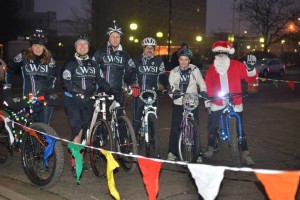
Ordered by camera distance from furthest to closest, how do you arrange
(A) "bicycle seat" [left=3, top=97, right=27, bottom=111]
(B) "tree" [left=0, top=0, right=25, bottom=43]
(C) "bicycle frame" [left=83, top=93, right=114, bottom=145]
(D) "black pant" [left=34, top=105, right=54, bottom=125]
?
(B) "tree" [left=0, top=0, right=25, bottom=43] → (D) "black pant" [left=34, top=105, right=54, bottom=125] → (A) "bicycle seat" [left=3, top=97, right=27, bottom=111] → (C) "bicycle frame" [left=83, top=93, right=114, bottom=145]

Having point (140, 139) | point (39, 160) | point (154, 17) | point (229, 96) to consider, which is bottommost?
point (39, 160)

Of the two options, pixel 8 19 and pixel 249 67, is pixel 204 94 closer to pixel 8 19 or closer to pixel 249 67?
pixel 249 67

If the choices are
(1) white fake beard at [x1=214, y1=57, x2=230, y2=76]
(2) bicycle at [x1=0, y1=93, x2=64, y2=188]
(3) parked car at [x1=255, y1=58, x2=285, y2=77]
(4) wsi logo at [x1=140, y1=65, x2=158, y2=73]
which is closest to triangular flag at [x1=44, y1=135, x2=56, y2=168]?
(2) bicycle at [x1=0, y1=93, x2=64, y2=188]

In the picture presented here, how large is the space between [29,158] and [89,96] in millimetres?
1155

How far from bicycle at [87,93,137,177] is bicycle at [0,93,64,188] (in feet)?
2.01

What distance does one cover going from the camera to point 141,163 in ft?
14.8

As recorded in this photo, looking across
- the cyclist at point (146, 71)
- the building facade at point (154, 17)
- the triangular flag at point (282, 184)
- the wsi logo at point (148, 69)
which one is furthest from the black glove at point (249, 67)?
the building facade at point (154, 17)

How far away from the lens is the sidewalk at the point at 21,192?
17.7ft

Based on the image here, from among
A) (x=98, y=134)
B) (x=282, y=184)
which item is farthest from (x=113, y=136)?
(x=282, y=184)

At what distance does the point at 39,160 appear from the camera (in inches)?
239

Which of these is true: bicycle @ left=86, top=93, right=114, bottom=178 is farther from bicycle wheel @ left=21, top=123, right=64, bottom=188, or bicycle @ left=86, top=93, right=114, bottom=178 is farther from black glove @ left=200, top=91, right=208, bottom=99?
→ black glove @ left=200, top=91, right=208, bottom=99

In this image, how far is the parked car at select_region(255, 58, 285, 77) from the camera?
33781 mm

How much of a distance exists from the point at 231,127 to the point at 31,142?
2845 millimetres

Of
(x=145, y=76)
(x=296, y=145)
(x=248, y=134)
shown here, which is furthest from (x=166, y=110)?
(x=145, y=76)
